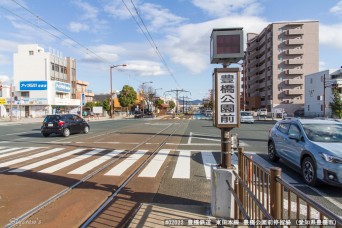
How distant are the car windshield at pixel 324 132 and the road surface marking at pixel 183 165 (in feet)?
11.0

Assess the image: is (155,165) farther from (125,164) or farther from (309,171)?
(309,171)

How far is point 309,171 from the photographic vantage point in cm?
637

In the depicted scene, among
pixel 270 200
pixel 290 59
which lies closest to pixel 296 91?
pixel 290 59

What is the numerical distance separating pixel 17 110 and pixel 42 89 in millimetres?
6772

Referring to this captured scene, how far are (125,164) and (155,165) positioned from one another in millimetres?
965

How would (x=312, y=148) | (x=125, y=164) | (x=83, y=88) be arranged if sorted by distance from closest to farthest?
(x=312, y=148), (x=125, y=164), (x=83, y=88)

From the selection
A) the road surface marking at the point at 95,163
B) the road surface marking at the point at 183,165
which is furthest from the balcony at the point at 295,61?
the road surface marking at the point at 95,163

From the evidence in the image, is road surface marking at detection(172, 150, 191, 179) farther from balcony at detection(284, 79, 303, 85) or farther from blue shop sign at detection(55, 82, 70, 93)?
balcony at detection(284, 79, 303, 85)

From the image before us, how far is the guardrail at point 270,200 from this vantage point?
2.13 meters

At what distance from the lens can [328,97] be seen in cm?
5272

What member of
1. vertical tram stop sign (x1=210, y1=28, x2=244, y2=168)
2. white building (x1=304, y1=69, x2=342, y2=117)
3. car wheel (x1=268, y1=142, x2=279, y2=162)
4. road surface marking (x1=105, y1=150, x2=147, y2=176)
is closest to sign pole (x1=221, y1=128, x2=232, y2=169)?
vertical tram stop sign (x1=210, y1=28, x2=244, y2=168)

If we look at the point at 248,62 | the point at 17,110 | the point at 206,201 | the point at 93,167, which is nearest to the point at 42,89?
the point at 17,110

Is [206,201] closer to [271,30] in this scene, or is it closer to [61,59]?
[61,59]

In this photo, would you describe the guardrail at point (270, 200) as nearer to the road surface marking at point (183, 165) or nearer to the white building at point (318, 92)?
the road surface marking at point (183, 165)
